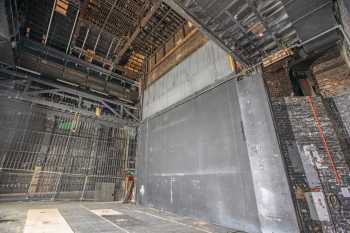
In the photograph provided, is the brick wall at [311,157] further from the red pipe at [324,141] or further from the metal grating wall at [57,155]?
the metal grating wall at [57,155]

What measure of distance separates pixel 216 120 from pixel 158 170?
3.72m

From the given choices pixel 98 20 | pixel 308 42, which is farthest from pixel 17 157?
pixel 308 42

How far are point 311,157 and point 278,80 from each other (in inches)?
89.8

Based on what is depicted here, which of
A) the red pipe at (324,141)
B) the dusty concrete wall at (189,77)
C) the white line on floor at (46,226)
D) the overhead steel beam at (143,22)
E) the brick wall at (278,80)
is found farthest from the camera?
the overhead steel beam at (143,22)

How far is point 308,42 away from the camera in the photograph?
13.1 feet

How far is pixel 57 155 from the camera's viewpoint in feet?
28.6

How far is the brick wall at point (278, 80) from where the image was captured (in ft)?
15.2

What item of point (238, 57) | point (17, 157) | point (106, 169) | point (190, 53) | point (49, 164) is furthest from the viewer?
point (106, 169)

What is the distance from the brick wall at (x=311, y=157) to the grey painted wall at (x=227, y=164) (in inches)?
17.1

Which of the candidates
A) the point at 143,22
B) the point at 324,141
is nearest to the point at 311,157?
the point at 324,141

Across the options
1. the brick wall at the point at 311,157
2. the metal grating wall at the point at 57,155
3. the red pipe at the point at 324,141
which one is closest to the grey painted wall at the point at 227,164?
the brick wall at the point at 311,157

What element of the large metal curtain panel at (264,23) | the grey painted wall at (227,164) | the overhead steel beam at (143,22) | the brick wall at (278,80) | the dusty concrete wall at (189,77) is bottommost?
the grey painted wall at (227,164)

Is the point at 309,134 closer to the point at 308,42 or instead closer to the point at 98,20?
the point at 308,42

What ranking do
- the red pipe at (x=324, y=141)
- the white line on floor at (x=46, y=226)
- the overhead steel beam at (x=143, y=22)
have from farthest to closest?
the overhead steel beam at (x=143, y=22) < the red pipe at (x=324, y=141) < the white line on floor at (x=46, y=226)
